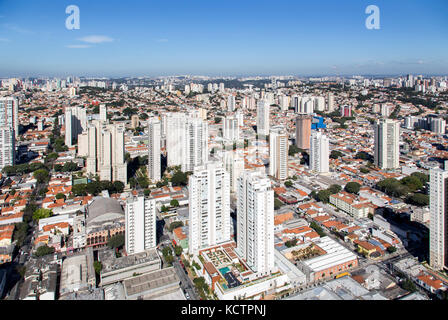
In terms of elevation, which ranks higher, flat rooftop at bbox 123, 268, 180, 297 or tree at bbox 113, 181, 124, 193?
tree at bbox 113, 181, 124, 193

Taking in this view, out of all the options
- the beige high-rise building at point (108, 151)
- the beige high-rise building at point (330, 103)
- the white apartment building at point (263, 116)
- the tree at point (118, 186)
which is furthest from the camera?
the beige high-rise building at point (330, 103)

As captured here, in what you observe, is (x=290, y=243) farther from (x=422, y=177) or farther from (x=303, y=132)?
(x=303, y=132)

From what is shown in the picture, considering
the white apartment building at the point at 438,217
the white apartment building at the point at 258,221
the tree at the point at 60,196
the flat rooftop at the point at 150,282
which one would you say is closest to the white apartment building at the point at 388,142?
the white apartment building at the point at 438,217

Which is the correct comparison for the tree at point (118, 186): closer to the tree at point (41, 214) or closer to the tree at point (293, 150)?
the tree at point (41, 214)

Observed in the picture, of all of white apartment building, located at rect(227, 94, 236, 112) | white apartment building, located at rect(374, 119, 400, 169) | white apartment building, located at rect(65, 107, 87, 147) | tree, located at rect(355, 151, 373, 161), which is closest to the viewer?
white apartment building, located at rect(374, 119, 400, 169)

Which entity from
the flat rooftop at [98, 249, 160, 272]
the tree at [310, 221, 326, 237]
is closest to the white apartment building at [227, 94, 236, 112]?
the tree at [310, 221, 326, 237]

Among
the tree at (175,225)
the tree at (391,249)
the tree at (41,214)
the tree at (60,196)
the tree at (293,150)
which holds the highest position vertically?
the tree at (293,150)

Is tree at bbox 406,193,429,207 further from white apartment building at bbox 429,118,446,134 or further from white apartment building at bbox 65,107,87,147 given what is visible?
white apartment building at bbox 65,107,87,147
